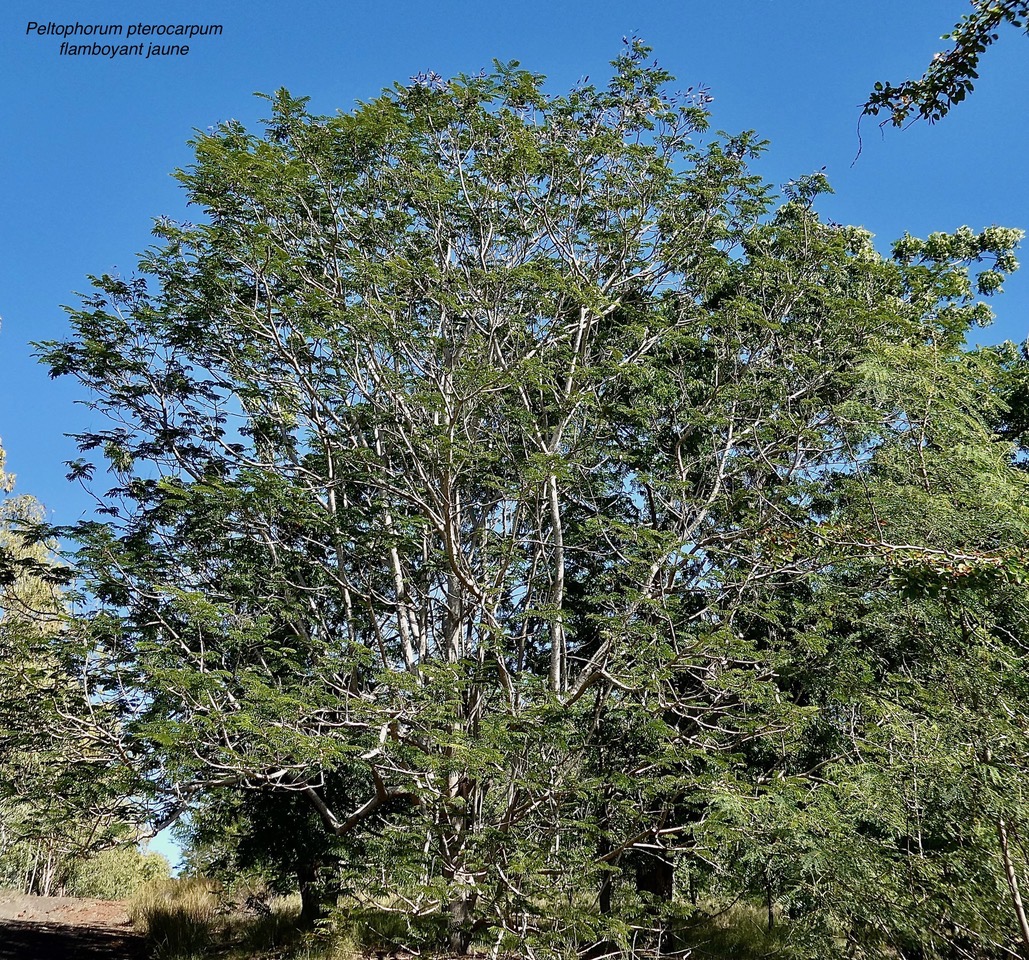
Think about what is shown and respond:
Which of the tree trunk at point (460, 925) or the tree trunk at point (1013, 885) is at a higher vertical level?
the tree trunk at point (1013, 885)

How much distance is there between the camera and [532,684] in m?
9.33

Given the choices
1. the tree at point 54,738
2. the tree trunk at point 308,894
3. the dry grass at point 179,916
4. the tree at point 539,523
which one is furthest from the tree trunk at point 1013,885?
the dry grass at point 179,916

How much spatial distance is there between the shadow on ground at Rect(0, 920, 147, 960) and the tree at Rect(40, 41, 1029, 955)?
3.39 metres

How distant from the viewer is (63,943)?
12734 millimetres

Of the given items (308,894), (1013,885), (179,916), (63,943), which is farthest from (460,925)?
(63,943)

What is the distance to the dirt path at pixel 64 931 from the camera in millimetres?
12008

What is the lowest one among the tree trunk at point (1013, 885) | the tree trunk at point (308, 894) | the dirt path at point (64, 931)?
the dirt path at point (64, 931)

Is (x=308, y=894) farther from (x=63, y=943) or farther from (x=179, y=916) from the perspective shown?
(x=63, y=943)

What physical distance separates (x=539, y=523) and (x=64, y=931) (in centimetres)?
1171

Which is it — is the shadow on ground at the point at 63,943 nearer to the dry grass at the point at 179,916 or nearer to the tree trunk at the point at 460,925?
the dry grass at the point at 179,916

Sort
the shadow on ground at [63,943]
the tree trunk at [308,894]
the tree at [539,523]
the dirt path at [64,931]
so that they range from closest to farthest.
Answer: the tree at [539,523], the shadow on ground at [63,943], the dirt path at [64,931], the tree trunk at [308,894]

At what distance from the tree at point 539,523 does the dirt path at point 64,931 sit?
3595 mm

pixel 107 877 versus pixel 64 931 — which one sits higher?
pixel 64 931

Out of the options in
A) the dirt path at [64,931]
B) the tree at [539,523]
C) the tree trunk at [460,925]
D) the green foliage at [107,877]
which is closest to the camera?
the tree at [539,523]
